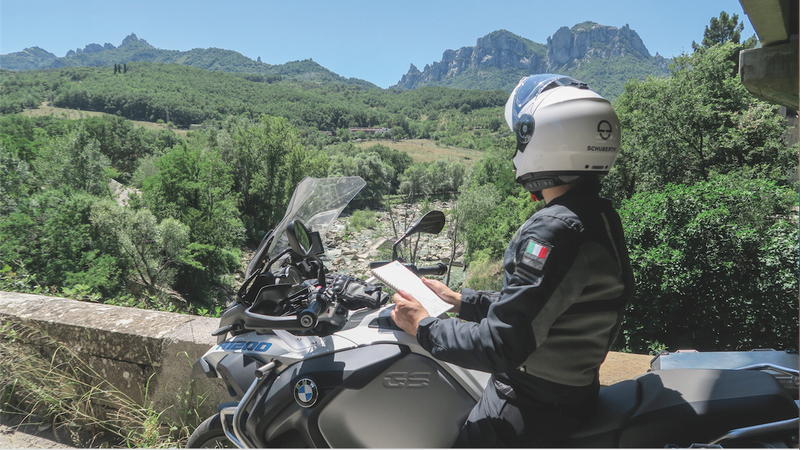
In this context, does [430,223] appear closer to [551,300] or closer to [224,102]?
[551,300]

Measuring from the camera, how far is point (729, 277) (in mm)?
9328

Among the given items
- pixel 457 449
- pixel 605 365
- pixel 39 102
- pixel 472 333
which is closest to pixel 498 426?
pixel 457 449

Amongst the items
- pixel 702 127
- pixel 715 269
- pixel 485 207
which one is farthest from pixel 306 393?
pixel 485 207

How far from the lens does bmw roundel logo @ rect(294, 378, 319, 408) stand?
1.75m

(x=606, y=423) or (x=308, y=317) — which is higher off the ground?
(x=308, y=317)

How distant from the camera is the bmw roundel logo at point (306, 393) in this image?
1749mm

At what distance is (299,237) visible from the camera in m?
2.04

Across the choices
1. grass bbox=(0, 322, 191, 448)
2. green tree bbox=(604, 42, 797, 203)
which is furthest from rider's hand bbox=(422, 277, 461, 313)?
green tree bbox=(604, 42, 797, 203)

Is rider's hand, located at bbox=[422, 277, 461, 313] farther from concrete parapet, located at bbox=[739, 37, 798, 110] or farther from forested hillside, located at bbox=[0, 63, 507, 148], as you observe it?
forested hillside, located at bbox=[0, 63, 507, 148]

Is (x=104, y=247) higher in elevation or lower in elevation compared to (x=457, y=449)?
lower

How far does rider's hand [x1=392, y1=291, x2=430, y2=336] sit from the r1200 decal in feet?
1.93

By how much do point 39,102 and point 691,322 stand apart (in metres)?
142

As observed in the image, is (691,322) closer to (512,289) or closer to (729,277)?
(729,277)

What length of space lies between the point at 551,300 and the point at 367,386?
2.63ft
